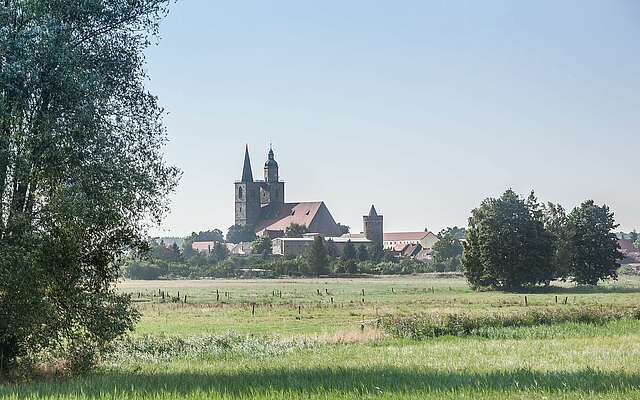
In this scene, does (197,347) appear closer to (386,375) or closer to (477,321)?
(386,375)

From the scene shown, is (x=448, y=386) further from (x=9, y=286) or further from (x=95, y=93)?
(x=95, y=93)

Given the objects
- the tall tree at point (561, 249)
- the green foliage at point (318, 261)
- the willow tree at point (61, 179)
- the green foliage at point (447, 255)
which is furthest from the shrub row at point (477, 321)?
the green foliage at point (447, 255)

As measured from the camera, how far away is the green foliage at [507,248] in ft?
328

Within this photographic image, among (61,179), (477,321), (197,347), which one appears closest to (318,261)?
(477,321)

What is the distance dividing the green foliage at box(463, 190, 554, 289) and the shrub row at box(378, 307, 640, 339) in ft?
168

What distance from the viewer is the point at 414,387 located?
58.0 ft

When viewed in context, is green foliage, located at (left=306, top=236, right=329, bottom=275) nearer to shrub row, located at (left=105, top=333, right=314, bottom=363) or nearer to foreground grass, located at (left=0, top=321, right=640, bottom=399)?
shrub row, located at (left=105, top=333, right=314, bottom=363)

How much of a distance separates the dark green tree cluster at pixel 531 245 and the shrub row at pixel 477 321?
51392 millimetres

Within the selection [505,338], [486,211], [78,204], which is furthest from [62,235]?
[486,211]

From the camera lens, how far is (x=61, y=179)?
77.9 ft

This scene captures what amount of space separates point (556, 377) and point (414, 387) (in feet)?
11.7

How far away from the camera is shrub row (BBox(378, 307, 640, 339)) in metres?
38.1

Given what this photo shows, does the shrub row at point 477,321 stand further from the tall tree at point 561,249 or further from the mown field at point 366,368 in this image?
the tall tree at point 561,249

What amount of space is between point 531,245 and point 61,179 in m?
83.7
